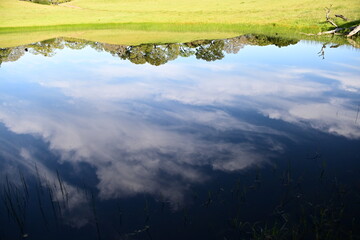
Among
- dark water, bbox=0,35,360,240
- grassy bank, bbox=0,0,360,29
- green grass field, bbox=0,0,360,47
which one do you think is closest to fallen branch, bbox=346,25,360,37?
green grass field, bbox=0,0,360,47

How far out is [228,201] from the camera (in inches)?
313

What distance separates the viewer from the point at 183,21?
49281 millimetres

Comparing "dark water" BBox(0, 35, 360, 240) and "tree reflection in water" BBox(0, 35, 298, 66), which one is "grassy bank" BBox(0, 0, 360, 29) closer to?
"tree reflection in water" BBox(0, 35, 298, 66)

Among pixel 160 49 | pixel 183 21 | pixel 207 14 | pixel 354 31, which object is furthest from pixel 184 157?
pixel 207 14

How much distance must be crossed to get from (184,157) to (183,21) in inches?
1665

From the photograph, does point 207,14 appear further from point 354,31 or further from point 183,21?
point 354,31

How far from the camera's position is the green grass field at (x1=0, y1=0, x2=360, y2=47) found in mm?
42219

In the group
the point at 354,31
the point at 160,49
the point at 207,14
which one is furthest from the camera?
the point at 207,14

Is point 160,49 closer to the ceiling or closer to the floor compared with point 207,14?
closer to the floor

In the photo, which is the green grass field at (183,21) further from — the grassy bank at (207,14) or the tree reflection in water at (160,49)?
the tree reflection in water at (160,49)

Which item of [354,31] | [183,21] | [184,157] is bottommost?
[184,157]

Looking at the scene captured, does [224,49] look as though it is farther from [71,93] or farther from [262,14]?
[262,14]

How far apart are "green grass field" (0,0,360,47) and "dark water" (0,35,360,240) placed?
21922 millimetres

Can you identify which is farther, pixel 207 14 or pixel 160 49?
pixel 207 14
